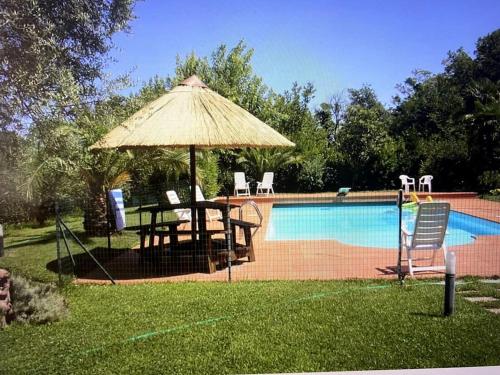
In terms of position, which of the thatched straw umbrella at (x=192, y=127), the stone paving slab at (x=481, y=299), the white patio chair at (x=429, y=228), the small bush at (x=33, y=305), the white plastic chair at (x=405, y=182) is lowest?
the stone paving slab at (x=481, y=299)

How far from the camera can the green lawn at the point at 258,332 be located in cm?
437

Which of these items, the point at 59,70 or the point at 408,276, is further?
the point at 408,276

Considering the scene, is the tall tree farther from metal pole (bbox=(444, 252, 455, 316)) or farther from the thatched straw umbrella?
metal pole (bbox=(444, 252, 455, 316))

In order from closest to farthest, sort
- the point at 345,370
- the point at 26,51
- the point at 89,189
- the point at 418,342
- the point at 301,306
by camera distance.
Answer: the point at 345,370
the point at 418,342
the point at 26,51
the point at 301,306
the point at 89,189

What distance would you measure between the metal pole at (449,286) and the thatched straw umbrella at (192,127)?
13.5ft

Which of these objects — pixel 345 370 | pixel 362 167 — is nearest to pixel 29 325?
pixel 345 370

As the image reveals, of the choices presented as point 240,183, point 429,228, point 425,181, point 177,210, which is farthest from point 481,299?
point 240,183

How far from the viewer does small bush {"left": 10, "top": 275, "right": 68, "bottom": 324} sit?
5.43 meters

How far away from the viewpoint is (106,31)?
245 inches

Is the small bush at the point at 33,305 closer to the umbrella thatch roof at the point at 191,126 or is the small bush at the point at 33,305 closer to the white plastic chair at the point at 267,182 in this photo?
the umbrella thatch roof at the point at 191,126

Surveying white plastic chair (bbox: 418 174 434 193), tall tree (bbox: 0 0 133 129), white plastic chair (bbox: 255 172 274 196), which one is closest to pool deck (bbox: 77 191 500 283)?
tall tree (bbox: 0 0 133 129)

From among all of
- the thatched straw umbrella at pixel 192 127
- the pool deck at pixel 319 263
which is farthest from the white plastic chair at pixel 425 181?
the thatched straw umbrella at pixel 192 127

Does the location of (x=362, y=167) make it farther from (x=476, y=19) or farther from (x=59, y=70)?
(x=59, y=70)

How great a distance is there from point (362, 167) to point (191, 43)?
609 inches
